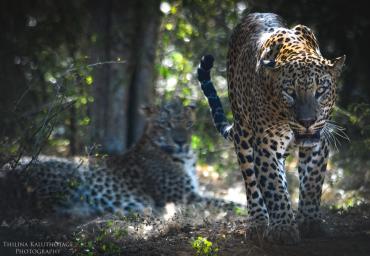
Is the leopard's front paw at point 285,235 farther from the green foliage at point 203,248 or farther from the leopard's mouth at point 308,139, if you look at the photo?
the leopard's mouth at point 308,139

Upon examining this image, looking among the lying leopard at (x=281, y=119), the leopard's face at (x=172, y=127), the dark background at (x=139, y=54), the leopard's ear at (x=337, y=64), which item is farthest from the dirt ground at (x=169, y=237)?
the leopard's face at (x=172, y=127)

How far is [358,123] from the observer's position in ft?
31.9

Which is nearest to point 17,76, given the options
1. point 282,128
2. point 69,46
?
point 69,46

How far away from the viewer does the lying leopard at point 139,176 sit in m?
10.2

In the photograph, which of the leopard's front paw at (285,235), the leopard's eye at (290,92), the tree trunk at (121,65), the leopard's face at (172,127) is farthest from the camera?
the tree trunk at (121,65)

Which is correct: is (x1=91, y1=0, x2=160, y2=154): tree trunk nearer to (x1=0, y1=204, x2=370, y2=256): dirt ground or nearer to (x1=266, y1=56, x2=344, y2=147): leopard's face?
(x1=0, y1=204, x2=370, y2=256): dirt ground

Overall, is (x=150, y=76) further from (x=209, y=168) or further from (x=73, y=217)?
(x=73, y=217)

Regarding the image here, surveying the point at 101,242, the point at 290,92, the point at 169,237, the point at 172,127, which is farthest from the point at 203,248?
the point at 172,127

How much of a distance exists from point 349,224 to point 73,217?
367 cm

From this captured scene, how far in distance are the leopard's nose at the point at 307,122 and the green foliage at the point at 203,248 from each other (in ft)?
4.19

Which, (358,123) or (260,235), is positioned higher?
(358,123)

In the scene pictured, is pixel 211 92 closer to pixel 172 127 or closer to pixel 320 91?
pixel 320 91

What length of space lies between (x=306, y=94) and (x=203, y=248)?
5.18ft

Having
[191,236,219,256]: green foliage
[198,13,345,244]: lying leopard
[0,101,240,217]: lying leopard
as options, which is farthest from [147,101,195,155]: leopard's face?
[191,236,219,256]: green foliage
